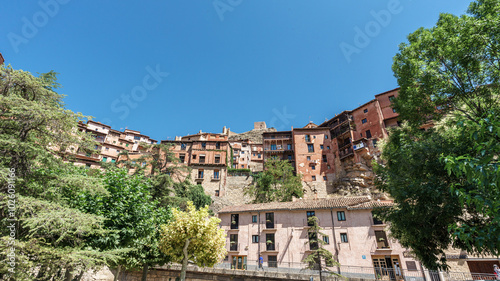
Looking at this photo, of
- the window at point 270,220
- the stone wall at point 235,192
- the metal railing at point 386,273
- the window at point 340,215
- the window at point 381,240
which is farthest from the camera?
the stone wall at point 235,192

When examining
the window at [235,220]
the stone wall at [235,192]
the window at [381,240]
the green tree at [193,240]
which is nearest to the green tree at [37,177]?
the green tree at [193,240]

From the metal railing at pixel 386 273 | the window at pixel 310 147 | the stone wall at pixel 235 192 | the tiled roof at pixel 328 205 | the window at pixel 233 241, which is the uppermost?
the window at pixel 310 147

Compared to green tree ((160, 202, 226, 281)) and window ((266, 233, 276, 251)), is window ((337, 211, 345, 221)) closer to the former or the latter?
window ((266, 233, 276, 251))

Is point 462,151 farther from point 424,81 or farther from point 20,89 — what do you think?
point 20,89

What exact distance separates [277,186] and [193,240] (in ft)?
106

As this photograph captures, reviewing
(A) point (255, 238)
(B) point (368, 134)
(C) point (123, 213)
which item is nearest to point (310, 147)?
(B) point (368, 134)

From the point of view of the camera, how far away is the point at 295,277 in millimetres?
15000

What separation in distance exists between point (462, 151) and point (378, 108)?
38.0 m

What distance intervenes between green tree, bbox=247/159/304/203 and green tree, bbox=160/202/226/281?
84.6ft

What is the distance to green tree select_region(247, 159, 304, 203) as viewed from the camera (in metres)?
39.4

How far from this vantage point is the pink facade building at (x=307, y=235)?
71.9 ft

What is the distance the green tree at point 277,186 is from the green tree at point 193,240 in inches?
1015

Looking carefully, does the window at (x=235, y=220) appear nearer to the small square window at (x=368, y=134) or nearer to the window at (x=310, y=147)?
the window at (x=310, y=147)

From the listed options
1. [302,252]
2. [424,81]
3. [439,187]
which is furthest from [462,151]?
[302,252]
